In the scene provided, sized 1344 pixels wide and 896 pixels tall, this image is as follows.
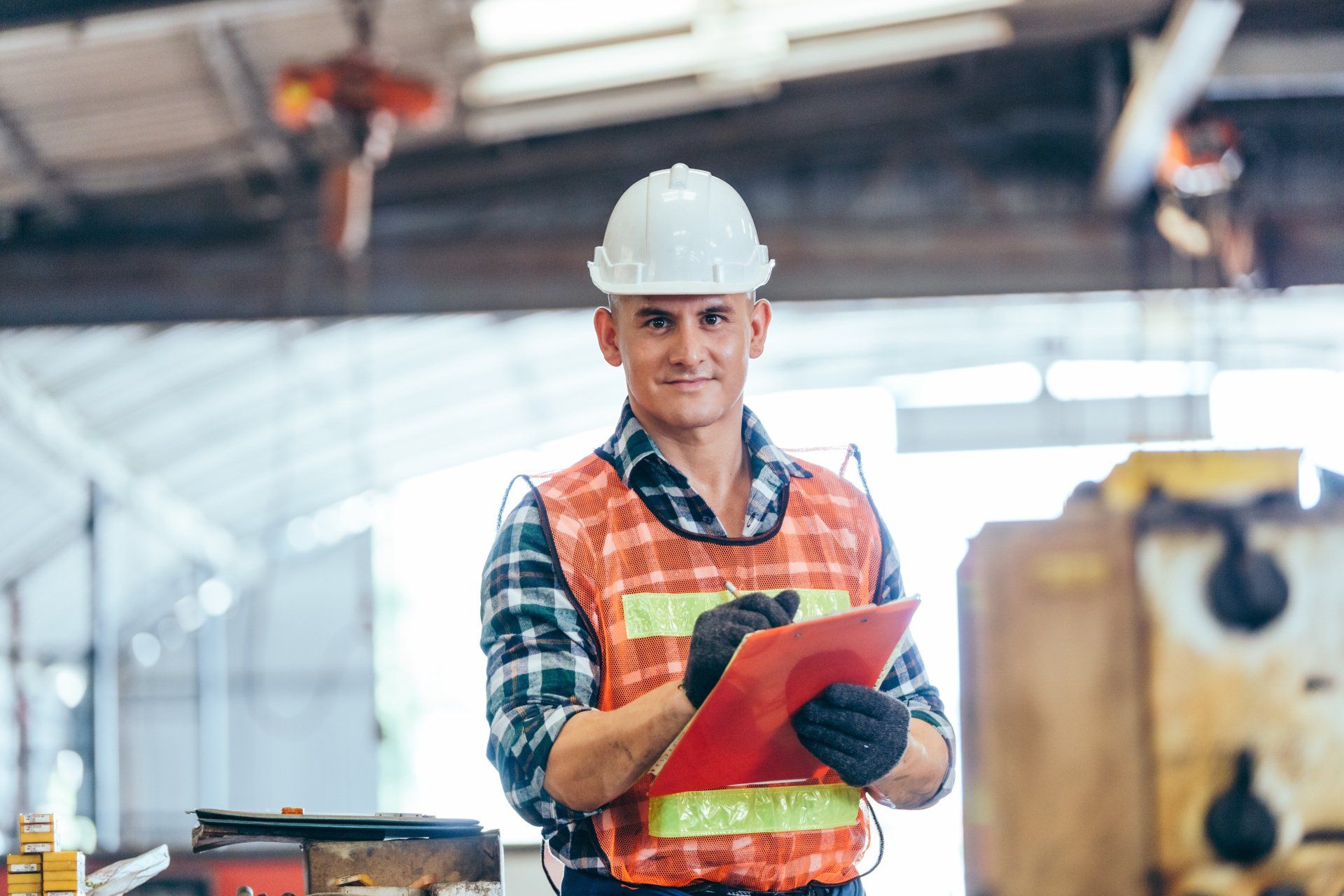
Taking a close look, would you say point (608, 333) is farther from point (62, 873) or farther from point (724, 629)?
point (62, 873)

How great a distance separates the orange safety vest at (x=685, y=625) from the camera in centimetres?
219

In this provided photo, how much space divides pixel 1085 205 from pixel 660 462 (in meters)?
8.82

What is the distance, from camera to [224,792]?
1838cm

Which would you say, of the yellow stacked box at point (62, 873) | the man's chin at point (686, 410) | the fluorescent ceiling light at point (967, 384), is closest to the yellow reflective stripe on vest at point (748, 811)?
the man's chin at point (686, 410)

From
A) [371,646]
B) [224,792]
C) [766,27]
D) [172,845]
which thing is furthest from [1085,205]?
[224,792]

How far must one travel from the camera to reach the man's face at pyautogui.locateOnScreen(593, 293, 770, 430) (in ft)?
7.84

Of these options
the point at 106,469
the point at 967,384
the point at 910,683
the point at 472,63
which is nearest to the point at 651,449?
the point at 910,683

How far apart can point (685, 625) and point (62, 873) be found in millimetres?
1253

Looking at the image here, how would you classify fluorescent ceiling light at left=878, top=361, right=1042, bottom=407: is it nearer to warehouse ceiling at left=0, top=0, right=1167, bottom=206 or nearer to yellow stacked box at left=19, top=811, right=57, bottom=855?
warehouse ceiling at left=0, top=0, right=1167, bottom=206

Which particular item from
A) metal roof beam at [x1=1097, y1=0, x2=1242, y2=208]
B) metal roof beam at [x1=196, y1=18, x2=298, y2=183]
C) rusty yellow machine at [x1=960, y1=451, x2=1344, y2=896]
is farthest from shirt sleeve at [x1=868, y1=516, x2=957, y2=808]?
metal roof beam at [x1=196, y1=18, x2=298, y2=183]

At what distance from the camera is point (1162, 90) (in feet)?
26.8

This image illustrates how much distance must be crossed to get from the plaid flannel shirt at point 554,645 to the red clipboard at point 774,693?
0.59 ft

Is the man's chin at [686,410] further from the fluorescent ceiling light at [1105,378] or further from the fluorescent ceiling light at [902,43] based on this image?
the fluorescent ceiling light at [1105,378]

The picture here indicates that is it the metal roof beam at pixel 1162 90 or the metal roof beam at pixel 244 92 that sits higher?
the metal roof beam at pixel 244 92
